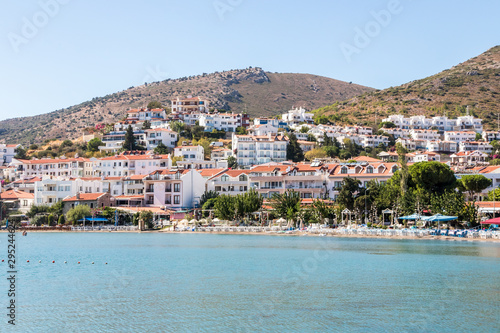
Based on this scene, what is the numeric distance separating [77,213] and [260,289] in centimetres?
5887

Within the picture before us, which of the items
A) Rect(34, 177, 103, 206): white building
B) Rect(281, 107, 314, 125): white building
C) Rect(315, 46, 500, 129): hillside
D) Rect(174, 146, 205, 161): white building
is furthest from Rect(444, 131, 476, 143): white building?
Rect(34, 177, 103, 206): white building

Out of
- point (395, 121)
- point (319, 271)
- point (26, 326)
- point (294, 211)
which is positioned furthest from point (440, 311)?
point (395, 121)

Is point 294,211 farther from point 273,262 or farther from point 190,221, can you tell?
point 273,262

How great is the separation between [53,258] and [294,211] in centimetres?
3518

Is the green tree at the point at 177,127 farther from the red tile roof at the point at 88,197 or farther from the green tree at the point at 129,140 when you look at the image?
the red tile roof at the point at 88,197

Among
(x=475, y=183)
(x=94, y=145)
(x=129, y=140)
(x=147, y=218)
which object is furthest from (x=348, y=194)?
(x=94, y=145)

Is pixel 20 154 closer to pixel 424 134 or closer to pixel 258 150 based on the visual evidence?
pixel 258 150

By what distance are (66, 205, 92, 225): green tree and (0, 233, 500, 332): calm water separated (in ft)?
103

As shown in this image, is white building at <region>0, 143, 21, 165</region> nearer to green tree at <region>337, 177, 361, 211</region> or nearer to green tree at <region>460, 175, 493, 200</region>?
green tree at <region>337, 177, 361, 211</region>

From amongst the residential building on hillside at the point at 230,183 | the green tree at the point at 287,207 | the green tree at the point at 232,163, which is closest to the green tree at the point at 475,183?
the green tree at the point at 287,207

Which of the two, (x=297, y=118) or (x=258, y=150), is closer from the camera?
(x=258, y=150)

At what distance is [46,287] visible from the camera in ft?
106

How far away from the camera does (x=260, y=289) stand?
3133 centimetres

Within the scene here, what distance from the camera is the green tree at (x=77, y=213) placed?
84625mm
